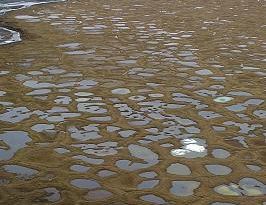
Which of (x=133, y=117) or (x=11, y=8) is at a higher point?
(x=11, y=8)

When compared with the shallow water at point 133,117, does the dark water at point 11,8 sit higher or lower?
higher

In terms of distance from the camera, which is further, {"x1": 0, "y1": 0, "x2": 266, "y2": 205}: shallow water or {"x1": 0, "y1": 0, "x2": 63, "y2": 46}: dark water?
{"x1": 0, "y1": 0, "x2": 63, "y2": 46}: dark water

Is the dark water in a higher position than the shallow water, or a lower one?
higher

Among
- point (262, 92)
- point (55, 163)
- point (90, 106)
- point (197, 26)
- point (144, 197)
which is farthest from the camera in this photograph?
point (197, 26)

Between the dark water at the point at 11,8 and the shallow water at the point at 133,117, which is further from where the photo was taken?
the dark water at the point at 11,8

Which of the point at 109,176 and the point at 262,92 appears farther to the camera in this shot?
the point at 262,92

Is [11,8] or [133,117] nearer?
[133,117]

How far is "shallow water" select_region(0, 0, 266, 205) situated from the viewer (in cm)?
390

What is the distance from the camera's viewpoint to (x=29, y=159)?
4375mm

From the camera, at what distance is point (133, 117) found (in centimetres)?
547

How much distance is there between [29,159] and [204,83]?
3.32 metres

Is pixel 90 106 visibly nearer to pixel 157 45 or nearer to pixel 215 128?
pixel 215 128

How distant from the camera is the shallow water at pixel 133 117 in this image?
3900 millimetres

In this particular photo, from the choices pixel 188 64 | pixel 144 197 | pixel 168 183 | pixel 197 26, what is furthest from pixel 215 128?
pixel 197 26
